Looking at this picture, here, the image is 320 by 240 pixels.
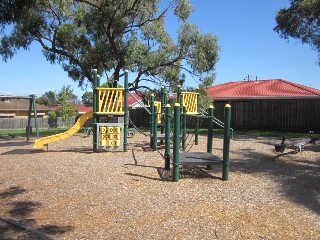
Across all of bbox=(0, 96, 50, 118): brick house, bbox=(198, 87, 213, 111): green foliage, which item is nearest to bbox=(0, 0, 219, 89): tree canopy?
bbox=(198, 87, 213, 111): green foliage

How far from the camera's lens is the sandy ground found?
4.96 meters

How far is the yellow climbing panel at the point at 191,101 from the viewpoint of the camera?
1412 centimetres

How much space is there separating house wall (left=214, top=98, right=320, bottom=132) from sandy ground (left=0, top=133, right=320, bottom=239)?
49.4 feet

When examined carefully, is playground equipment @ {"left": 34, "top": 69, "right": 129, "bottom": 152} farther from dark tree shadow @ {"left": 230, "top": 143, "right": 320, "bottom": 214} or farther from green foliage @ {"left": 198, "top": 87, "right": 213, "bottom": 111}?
green foliage @ {"left": 198, "top": 87, "right": 213, "bottom": 111}

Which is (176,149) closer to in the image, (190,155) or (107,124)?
(190,155)

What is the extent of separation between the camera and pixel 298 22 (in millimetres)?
20094

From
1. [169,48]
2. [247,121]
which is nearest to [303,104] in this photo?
[247,121]

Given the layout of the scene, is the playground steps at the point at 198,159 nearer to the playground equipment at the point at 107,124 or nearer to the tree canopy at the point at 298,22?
the playground equipment at the point at 107,124

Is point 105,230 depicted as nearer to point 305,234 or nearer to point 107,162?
point 305,234

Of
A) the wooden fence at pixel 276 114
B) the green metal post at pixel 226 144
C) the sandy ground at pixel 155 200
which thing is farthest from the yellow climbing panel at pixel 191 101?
the wooden fence at pixel 276 114

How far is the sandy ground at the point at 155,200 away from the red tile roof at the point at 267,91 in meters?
19.0

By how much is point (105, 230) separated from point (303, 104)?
71.0ft

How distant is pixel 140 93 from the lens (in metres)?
24.9

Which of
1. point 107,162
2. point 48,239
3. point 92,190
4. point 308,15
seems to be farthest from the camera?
point 308,15
